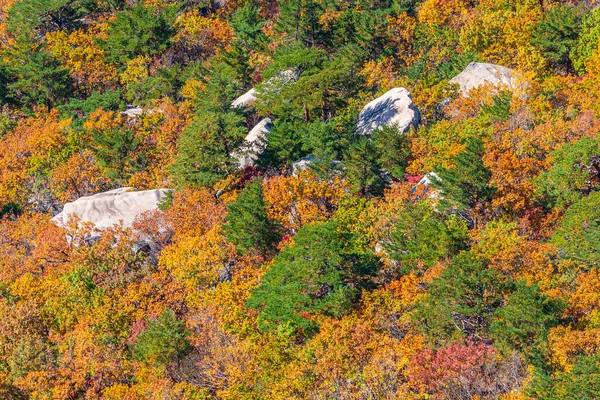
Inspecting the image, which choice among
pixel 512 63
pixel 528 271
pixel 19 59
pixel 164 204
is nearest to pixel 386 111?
pixel 512 63

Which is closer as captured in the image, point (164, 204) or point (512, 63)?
point (164, 204)

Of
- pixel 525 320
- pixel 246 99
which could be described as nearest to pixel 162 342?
pixel 525 320

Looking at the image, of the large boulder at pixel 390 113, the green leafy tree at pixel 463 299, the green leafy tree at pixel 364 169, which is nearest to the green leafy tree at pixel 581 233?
the green leafy tree at pixel 463 299

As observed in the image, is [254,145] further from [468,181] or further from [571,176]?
[571,176]

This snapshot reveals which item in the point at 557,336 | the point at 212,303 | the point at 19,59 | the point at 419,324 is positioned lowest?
the point at 19,59

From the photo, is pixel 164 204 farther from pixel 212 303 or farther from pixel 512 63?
pixel 512 63

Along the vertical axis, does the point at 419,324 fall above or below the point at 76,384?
above
